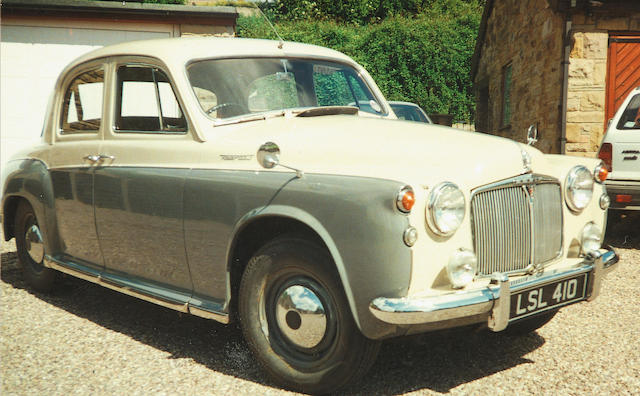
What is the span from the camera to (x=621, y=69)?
29.7 feet

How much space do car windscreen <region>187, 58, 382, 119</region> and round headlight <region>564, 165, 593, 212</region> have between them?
139 cm

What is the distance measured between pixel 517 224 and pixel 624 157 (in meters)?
4.08

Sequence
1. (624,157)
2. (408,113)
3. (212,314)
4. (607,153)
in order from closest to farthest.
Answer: (212,314), (624,157), (607,153), (408,113)

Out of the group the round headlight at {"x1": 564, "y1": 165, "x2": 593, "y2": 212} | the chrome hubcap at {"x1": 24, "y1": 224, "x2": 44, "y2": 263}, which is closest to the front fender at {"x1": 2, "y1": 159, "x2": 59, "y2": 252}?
the chrome hubcap at {"x1": 24, "y1": 224, "x2": 44, "y2": 263}

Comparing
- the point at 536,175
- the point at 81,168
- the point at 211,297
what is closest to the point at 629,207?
the point at 536,175

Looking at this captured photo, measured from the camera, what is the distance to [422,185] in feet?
8.38

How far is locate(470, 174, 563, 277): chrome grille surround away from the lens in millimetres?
2750

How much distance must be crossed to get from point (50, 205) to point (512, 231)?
319 cm

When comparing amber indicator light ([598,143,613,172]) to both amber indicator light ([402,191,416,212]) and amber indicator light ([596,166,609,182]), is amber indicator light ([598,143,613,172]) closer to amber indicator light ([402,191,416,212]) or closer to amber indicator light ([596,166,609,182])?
amber indicator light ([596,166,609,182])

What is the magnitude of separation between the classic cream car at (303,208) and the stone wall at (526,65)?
20.2 ft

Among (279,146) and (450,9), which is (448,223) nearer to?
(279,146)

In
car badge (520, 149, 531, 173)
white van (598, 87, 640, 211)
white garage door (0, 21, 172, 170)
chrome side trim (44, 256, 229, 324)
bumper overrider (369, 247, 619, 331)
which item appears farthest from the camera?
white garage door (0, 21, 172, 170)

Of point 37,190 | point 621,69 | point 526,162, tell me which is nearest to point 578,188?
point 526,162

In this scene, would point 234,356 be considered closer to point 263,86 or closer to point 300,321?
point 300,321
